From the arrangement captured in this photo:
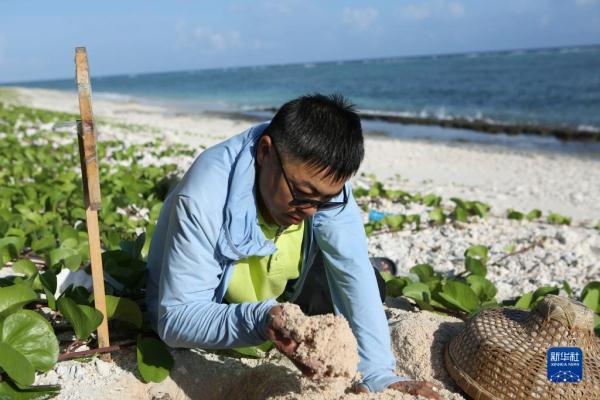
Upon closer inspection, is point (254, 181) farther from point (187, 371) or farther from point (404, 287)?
A: point (404, 287)

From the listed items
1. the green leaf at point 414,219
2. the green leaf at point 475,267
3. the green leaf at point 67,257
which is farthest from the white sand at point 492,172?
the green leaf at point 67,257

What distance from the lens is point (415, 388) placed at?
182cm

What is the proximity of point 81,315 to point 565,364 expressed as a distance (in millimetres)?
1512

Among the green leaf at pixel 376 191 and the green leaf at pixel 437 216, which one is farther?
the green leaf at pixel 376 191

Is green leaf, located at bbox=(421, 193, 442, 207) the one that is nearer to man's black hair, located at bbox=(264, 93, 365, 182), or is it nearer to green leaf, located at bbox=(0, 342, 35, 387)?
man's black hair, located at bbox=(264, 93, 365, 182)

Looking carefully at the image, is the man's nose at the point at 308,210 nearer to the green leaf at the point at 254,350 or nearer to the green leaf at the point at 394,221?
the green leaf at the point at 254,350

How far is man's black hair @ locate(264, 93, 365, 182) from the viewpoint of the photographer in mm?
1620

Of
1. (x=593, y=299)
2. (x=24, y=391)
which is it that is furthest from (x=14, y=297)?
(x=593, y=299)

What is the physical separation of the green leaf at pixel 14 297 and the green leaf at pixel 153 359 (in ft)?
1.32

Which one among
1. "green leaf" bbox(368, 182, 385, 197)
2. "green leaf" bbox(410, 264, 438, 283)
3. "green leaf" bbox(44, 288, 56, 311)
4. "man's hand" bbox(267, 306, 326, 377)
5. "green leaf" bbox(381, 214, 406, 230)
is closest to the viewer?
"man's hand" bbox(267, 306, 326, 377)

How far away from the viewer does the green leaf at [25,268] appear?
97.3 inches

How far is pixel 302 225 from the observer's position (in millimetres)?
2049

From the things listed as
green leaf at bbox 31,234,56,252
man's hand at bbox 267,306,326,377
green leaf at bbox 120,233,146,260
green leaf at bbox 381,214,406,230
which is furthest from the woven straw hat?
green leaf at bbox 381,214,406,230

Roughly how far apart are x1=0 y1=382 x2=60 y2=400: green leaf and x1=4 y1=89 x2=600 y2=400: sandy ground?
0.08 meters
